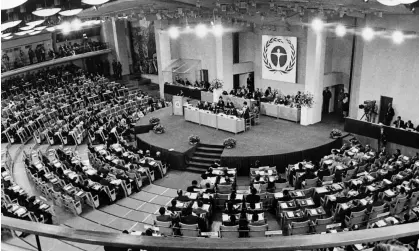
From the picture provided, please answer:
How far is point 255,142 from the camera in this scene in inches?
758

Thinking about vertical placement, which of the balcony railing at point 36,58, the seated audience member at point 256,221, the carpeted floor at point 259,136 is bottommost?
the carpeted floor at point 259,136

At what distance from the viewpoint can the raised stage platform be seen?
17594 mm

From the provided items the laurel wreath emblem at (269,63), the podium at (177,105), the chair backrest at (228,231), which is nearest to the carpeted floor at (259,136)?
the podium at (177,105)

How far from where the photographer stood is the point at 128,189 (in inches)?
618

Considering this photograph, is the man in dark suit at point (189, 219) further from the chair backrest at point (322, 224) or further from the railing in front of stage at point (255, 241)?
the railing in front of stage at point (255, 241)

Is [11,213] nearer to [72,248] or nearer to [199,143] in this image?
[72,248]

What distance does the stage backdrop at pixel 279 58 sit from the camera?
24.6 meters

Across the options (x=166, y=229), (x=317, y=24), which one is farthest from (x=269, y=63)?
(x=166, y=229)

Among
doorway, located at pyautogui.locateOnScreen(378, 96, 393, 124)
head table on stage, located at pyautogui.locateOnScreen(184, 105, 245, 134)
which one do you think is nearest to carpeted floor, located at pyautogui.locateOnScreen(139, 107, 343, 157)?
head table on stage, located at pyautogui.locateOnScreen(184, 105, 245, 134)

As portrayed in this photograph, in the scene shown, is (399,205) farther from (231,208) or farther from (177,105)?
(177,105)

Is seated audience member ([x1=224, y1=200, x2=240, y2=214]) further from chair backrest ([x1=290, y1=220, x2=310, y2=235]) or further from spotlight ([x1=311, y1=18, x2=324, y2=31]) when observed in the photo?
spotlight ([x1=311, y1=18, x2=324, y2=31])

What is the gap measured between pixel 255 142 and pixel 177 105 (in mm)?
7512

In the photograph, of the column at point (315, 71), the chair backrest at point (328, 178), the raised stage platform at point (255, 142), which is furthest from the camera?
the column at point (315, 71)

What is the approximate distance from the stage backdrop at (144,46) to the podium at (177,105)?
40.8ft
